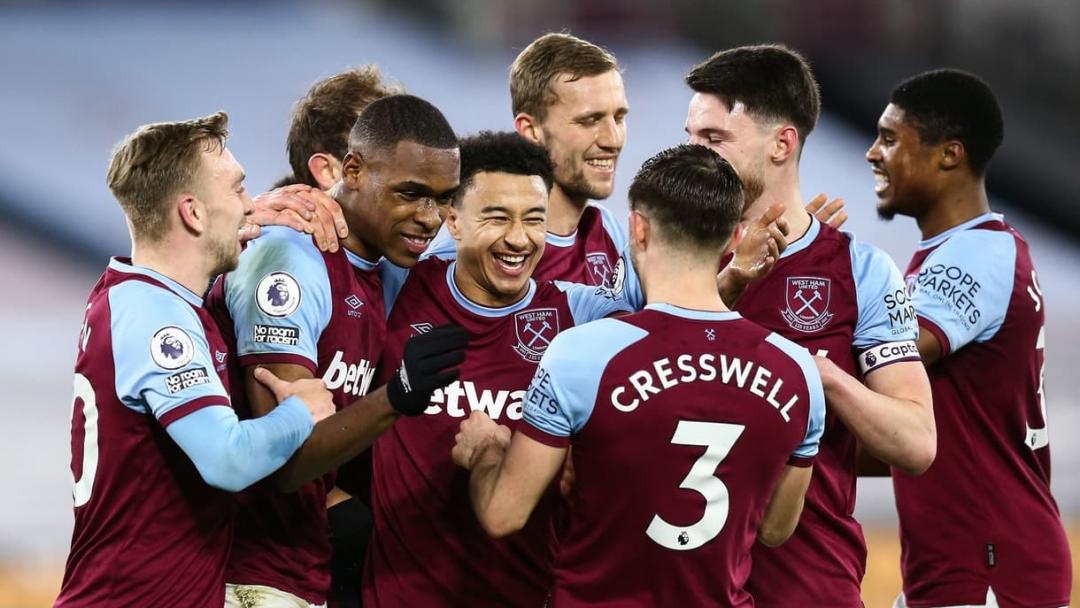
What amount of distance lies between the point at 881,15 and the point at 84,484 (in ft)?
34.2

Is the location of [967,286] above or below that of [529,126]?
below

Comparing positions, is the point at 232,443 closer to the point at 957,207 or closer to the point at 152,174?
the point at 152,174

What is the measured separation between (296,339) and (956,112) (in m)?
3.01

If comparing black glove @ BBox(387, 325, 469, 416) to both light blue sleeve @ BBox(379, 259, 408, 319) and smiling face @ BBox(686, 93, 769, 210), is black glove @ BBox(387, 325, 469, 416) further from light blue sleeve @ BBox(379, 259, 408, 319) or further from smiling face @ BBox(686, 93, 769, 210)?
smiling face @ BBox(686, 93, 769, 210)

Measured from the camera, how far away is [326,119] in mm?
4793

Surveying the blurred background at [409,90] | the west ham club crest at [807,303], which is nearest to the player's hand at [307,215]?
the west ham club crest at [807,303]

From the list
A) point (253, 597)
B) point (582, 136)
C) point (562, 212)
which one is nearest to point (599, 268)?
point (562, 212)

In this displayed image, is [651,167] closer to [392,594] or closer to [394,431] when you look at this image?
[394,431]

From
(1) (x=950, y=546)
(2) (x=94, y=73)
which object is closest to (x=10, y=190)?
(2) (x=94, y=73)

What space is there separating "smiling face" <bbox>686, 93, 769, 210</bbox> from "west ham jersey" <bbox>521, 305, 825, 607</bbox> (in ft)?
3.05

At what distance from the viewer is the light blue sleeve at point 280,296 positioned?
138 inches

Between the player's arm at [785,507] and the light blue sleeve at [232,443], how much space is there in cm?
133

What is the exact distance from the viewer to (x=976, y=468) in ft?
15.4

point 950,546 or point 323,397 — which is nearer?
point 323,397
